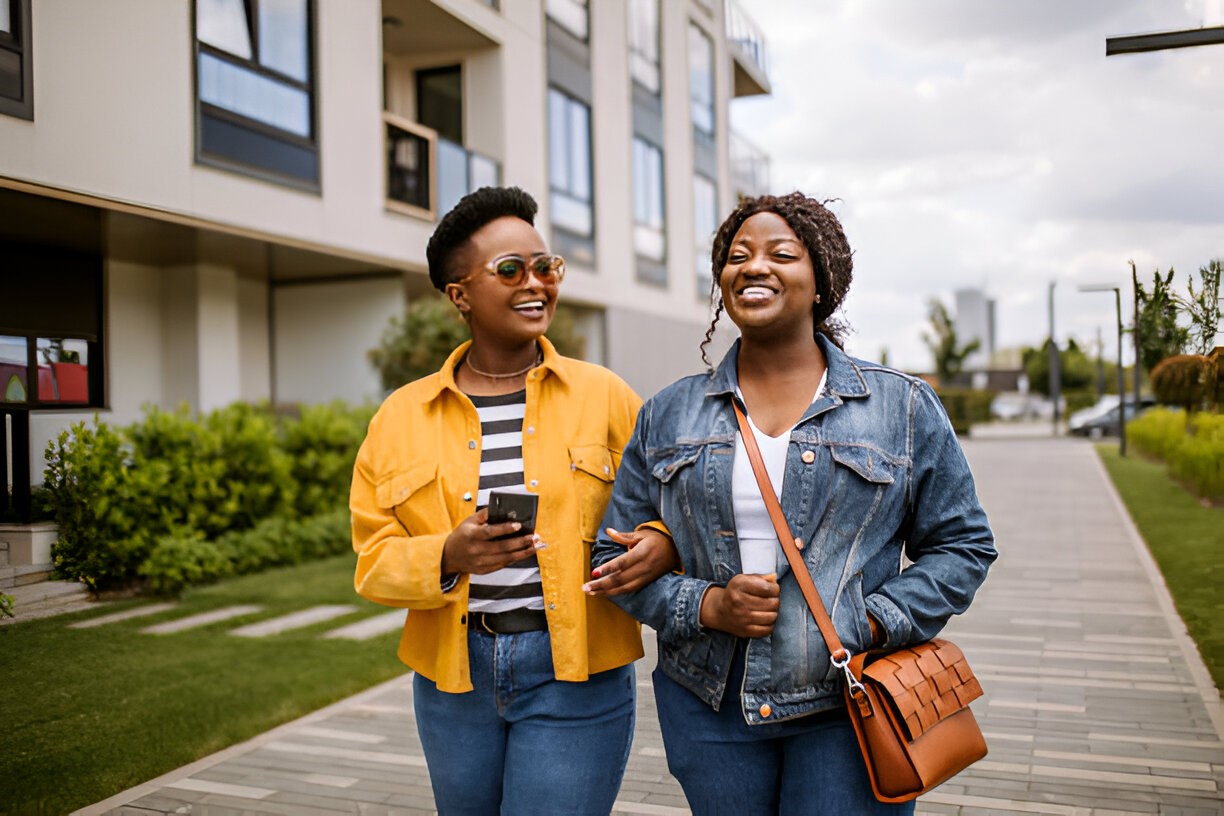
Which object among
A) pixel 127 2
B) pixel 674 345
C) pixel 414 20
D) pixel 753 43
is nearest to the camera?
pixel 127 2

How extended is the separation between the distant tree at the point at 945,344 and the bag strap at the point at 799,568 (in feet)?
152

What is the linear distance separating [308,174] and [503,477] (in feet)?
25.0

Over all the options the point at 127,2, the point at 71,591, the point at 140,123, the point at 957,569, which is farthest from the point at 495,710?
the point at 140,123

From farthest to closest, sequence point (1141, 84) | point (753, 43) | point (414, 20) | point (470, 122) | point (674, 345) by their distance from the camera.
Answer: point (674, 345)
point (470, 122)
point (414, 20)
point (753, 43)
point (1141, 84)

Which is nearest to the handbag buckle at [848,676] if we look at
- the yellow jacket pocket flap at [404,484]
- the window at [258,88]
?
the yellow jacket pocket flap at [404,484]

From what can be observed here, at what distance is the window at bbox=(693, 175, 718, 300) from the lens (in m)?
15.6

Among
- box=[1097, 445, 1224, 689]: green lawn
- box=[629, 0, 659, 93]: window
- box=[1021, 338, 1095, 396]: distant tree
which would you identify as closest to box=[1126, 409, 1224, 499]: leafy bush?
box=[1097, 445, 1224, 689]: green lawn

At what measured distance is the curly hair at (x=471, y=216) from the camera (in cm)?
261

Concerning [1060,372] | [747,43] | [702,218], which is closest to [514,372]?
[747,43]

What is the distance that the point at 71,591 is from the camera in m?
3.71

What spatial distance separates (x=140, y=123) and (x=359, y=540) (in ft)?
16.8

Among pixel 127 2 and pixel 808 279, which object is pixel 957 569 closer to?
pixel 808 279

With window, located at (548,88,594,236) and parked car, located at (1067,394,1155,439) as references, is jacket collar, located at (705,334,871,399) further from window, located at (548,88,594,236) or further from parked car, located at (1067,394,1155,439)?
parked car, located at (1067,394,1155,439)

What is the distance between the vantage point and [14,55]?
13.3ft
